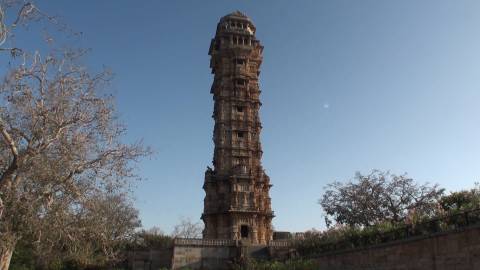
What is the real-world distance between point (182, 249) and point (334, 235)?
1340 centimetres

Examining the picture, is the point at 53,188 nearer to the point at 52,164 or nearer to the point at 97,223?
the point at 52,164

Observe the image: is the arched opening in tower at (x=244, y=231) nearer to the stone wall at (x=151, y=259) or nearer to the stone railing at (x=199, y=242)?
the stone railing at (x=199, y=242)

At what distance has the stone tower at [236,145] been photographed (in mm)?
42062

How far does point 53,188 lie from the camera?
13820mm

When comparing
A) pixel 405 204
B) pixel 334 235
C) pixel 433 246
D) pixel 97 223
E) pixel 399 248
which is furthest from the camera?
pixel 405 204

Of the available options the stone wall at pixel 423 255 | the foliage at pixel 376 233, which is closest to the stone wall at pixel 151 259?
the foliage at pixel 376 233

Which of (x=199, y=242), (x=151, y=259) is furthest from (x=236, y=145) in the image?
(x=151, y=259)

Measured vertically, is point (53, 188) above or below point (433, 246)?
above

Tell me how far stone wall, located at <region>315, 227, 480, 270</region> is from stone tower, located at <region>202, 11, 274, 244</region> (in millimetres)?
18406

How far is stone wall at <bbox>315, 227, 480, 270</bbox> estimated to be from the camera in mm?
15741

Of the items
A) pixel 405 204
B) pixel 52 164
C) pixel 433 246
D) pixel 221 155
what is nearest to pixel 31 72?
pixel 52 164

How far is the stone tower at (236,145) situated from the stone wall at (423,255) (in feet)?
60.4

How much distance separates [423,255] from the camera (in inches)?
711

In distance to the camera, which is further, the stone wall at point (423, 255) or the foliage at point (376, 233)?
the foliage at point (376, 233)
